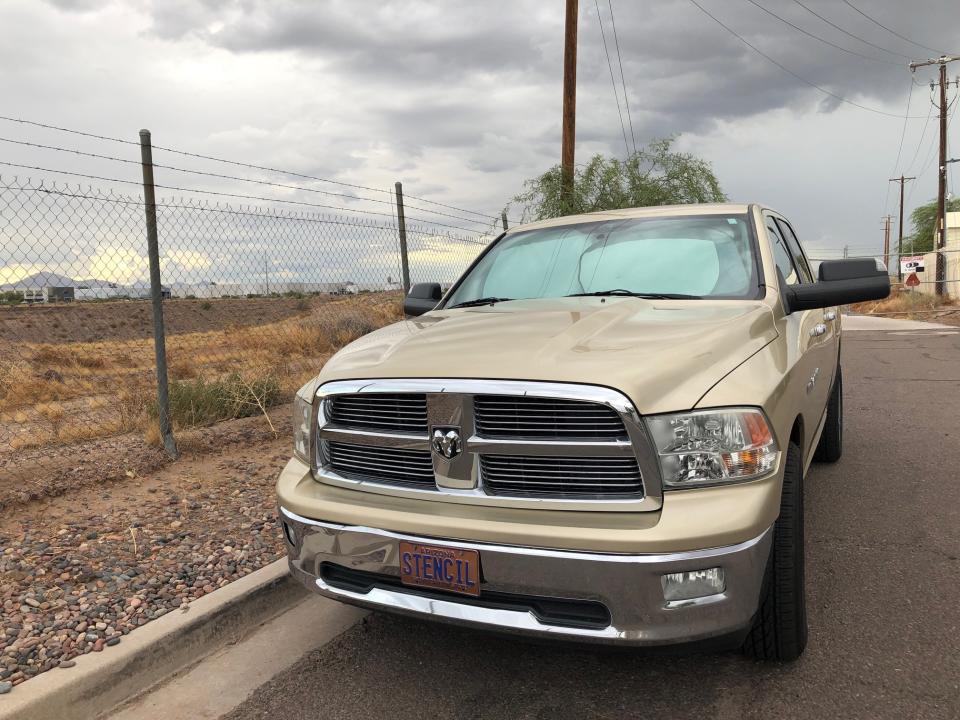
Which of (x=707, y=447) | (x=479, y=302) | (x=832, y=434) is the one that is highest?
(x=479, y=302)

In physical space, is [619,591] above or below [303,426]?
below

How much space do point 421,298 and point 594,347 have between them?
2032 millimetres

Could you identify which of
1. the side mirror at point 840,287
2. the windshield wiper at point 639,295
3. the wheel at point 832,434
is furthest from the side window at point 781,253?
the wheel at point 832,434

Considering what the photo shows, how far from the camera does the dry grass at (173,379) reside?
697cm

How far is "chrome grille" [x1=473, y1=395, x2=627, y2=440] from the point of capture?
2316 millimetres

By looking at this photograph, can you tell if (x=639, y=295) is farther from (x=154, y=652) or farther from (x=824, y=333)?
(x=154, y=652)

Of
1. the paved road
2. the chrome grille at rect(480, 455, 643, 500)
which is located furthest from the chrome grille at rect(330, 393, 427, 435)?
the paved road

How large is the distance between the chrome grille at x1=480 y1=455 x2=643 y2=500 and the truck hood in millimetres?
209

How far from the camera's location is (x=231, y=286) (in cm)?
784

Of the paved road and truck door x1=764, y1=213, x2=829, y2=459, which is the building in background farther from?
the paved road

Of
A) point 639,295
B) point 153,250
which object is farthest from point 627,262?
point 153,250

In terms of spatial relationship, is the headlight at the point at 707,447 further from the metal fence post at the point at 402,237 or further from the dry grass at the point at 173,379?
the metal fence post at the point at 402,237

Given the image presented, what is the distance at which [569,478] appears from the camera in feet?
7.80

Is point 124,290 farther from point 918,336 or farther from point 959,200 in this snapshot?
point 959,200
